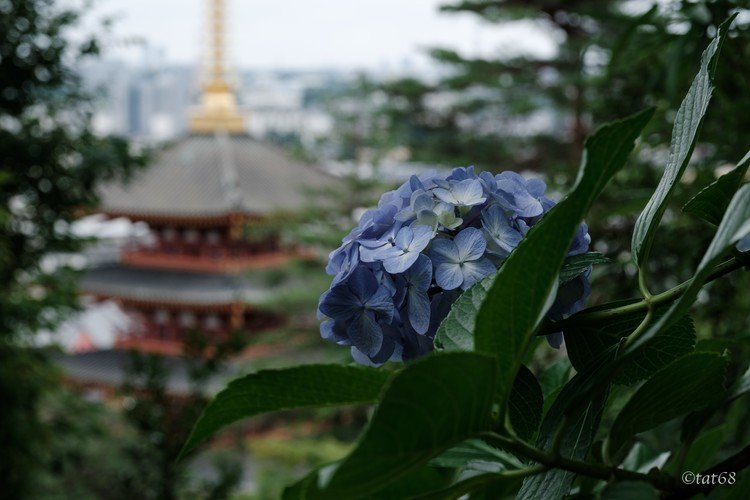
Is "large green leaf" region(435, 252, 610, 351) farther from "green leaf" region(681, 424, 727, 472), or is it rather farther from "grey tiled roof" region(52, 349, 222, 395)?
"grey tiled roof" region(52, 349, 222, 395)

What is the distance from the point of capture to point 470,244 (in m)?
0.28

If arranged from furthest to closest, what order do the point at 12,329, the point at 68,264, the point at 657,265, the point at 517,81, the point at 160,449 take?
the point at 517,81 < the point at 68,264 < the point at 12,329 < the point at 160,449 < the point at 657,265

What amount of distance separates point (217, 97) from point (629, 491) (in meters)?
7.59

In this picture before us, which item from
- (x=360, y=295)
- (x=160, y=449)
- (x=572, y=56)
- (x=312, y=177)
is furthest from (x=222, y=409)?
(x=312, y=177)

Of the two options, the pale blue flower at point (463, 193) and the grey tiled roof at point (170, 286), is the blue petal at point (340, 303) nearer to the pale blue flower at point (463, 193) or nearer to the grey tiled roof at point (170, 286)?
the pale blue flower at point (463, 193)

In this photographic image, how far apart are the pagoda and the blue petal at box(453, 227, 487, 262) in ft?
20.4

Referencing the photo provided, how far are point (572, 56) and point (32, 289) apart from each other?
3794mm

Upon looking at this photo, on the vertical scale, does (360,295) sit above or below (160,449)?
above

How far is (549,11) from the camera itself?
214 inches

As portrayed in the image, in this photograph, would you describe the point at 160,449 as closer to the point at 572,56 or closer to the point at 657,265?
the point at 657,265

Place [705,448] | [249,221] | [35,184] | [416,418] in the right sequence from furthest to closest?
1. [249,221]
2. [35,184]
3. [705,448]
4. [416,418]

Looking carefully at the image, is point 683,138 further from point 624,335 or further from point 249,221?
point 249,221

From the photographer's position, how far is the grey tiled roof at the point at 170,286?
671 cm

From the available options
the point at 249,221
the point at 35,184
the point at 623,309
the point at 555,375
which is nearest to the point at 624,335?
the point at 623,309
